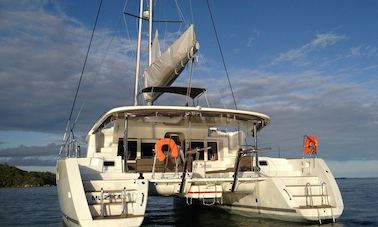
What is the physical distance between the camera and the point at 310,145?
35.3 ft

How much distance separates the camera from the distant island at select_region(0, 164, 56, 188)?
8956 centimetres

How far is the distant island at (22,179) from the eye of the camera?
294 ft

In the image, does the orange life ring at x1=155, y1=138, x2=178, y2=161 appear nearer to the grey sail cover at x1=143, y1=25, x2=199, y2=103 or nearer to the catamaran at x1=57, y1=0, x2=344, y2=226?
the catamaran at x1=57, y1=0, x2=344, y2=226

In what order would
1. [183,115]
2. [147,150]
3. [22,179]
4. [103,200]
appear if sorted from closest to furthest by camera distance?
[103,200], [183,115], [147,150], [22,179]

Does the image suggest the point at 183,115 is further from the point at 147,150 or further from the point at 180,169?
the point at 147,150

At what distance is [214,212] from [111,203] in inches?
219

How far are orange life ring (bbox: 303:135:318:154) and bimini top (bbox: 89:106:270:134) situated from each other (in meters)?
1.15

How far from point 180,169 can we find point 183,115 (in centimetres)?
146

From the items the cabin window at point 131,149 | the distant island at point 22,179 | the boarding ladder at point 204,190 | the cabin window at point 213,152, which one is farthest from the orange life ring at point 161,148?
the distant island at point 22,179

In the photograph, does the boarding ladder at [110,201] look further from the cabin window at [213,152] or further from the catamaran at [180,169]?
the cabin window at [213,152]

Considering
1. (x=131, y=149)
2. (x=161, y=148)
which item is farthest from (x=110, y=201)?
(x=131, y=149)

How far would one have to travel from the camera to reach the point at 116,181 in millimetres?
8180

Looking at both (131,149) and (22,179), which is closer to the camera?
(131,149)

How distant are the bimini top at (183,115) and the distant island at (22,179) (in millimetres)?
85690
